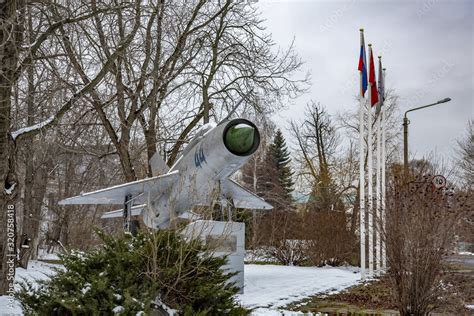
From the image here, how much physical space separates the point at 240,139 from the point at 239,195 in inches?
170

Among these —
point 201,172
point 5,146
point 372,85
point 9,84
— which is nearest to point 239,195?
point 201,172

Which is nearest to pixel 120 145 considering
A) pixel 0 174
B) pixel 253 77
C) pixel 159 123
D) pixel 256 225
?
pixel 159 123

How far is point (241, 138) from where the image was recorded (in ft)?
27.6

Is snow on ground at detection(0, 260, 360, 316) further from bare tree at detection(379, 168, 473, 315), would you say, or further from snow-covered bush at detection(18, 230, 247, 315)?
snow-covered bush at detection(18, 230, 247, 315)

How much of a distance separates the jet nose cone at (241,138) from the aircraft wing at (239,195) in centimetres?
306

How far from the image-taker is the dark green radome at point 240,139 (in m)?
8.42

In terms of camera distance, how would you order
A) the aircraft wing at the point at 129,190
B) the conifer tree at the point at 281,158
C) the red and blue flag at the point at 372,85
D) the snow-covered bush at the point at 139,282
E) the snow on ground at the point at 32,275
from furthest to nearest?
the conifer tree at the point at 281,158 → the red and blue flag at the point at 372,85 → the aircraft wing at the point at 129,190 → the snow on ground at the point at 32,275 → the snow-covered bush at the point at 139,282

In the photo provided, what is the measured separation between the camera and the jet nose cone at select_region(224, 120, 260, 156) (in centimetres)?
842

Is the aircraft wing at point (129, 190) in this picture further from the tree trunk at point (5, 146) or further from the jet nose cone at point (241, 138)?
the tree trunk at point (5, 146)

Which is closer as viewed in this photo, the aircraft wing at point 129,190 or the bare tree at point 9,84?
the bare tree at point 9,84

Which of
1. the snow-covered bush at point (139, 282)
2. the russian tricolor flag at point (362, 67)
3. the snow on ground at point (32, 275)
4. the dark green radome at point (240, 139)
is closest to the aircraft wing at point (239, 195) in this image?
the dark green radome at point (240, 139)

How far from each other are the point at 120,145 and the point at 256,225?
30.1 feet

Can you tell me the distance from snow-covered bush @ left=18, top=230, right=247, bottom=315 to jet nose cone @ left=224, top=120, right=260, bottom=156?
349 centimetres

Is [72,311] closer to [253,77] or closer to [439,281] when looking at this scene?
[439,281]
